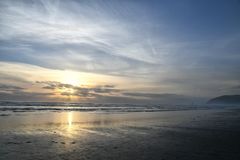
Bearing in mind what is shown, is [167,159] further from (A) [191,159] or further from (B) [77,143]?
(B) [77,143]

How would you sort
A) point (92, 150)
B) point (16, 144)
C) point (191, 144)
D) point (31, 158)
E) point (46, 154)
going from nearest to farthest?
point (31, 158)
point (46, 154)
point (92, 150)
point (16, 144)
point (191, 144)

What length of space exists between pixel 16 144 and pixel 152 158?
853cm

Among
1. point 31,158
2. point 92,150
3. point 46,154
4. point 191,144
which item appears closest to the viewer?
point 31,158

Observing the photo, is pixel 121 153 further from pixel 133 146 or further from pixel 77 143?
pixel 77 143

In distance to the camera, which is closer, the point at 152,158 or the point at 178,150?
the point at 152,158

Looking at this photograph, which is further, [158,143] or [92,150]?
[158,143]

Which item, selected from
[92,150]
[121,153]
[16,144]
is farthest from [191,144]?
[16,144]

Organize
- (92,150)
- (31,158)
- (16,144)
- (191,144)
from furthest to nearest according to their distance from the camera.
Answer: (191,144)
(16,144)
(92,150)
(31,158)

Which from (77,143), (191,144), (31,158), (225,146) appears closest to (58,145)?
(77,143)

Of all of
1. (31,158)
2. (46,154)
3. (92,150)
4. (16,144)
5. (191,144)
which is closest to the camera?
(31,158)

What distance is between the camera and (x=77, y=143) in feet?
49.8

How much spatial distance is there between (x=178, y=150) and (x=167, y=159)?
240 centimetres

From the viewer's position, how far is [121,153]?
12555 mm

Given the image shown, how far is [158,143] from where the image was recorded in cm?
1589
